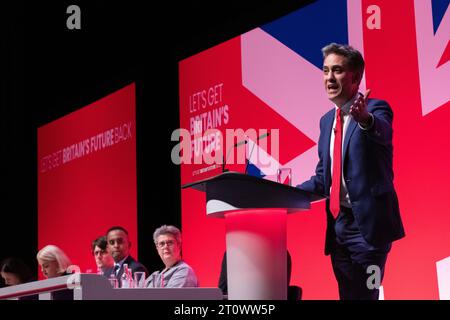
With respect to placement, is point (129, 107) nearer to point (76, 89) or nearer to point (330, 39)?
point (76, 89)

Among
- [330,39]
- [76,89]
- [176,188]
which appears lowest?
[176,188]

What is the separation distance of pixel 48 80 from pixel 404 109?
452cm

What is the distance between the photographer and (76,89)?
7969 millimetres

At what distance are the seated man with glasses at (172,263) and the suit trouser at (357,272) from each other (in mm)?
1776

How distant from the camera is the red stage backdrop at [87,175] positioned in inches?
274

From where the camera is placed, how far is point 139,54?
271 inches

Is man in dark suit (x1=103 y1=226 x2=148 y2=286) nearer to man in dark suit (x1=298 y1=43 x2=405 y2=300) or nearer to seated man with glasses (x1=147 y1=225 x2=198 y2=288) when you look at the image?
seated man with glasses (x1=147 y1=225 x2=198 y2=288)

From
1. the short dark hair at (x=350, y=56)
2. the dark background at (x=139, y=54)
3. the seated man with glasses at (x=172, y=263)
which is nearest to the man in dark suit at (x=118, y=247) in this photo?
the seated man with glasses at (x=172, y=263)

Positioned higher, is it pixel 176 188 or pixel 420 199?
Answer: pixel 176 188

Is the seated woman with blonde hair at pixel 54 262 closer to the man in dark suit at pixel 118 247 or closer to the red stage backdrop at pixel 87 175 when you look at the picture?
the man in dark suit at pixel 118 247

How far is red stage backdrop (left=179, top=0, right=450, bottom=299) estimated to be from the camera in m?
Result: 4.18

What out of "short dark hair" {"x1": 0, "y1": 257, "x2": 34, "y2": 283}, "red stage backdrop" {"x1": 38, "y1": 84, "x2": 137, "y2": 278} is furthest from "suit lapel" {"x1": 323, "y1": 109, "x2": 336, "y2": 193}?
"red stage backdrop" {"x1": 38, "y1": 84, "x2": 137, "y2": 278}

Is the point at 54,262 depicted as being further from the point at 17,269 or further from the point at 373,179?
the point at 373,179
